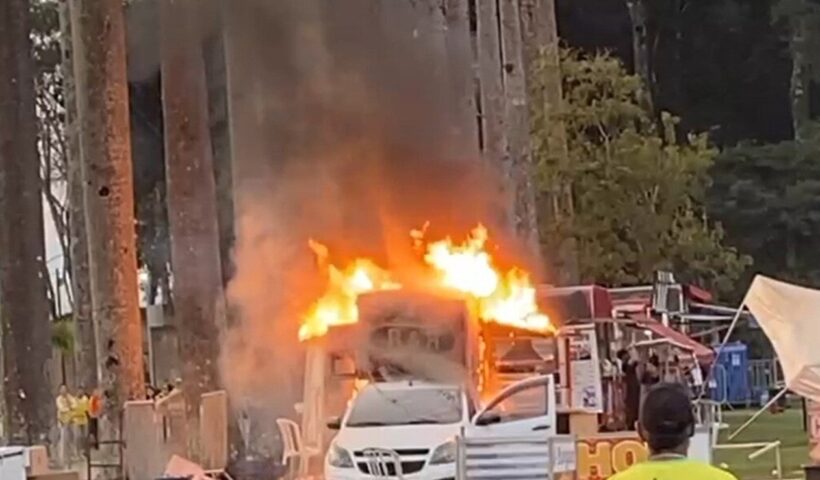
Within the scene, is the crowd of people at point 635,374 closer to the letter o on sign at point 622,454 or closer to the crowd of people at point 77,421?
the crowd of people at point 77,421

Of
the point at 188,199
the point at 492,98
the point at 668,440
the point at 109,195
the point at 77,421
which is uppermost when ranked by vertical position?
the point at 492,98

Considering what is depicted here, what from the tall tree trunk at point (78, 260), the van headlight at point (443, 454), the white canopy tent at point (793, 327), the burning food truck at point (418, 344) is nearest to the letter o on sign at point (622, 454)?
the white canopy tent at point (793, 327)

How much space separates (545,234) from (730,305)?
560 inches

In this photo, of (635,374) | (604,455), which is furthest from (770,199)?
(604,455)

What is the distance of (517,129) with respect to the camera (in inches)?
1065

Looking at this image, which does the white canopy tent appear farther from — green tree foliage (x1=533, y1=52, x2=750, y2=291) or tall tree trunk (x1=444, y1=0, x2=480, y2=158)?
tall tree trunk (x1=444, y1=0, x2=480, y2=158)

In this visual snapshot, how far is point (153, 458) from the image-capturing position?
20.4 metres

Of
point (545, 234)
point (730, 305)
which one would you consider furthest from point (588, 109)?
point (730, 305)

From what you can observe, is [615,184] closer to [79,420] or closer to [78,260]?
[78,260]

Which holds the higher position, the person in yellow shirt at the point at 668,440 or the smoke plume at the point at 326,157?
the smoke plume at the point at 326,157

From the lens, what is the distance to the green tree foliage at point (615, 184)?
28.2 m

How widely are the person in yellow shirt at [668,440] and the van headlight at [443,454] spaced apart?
12.3 metres

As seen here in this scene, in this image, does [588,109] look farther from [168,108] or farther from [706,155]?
[168,108]

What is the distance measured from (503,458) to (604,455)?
1.36 meters
